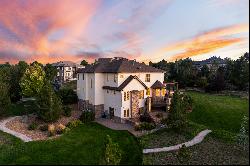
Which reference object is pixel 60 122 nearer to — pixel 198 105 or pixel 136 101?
pixel 136 101

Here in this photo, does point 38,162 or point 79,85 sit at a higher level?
point 79,85

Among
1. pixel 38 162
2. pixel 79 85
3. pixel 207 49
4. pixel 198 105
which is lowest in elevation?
pixel 38 162

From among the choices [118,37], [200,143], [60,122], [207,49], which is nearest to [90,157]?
[200,143]

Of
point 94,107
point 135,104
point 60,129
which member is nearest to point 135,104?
point 135,104

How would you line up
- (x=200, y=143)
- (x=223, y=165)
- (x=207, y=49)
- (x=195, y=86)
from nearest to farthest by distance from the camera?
(x=223, y=165) < (x=200, y=143) < (x=207, y=49) < (x=195, y=86)

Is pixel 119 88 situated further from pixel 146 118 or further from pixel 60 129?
pixel 60 129

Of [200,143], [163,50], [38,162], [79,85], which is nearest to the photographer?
[38,162]

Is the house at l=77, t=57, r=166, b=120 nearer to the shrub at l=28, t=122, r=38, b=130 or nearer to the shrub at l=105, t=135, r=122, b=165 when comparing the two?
the shrub at l=28, t=122, r=38, b=130
